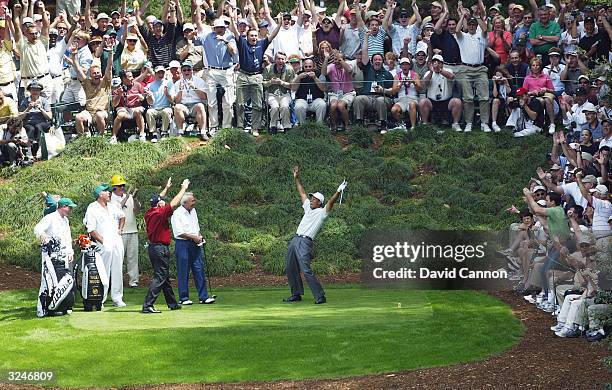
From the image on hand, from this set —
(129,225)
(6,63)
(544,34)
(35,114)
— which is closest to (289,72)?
(35,114)

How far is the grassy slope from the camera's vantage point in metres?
24.9

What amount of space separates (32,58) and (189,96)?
3.28 metres

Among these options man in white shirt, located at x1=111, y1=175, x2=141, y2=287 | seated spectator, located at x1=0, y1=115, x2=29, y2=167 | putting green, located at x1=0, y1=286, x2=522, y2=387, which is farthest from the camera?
seated spectator, located at x1=0, y1=115, x2=29, y2=167

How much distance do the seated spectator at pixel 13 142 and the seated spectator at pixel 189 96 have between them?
10.2 ft

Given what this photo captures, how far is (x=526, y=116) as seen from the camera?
92.3 feet

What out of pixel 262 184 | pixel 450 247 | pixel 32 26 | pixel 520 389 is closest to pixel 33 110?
pixel 32 26

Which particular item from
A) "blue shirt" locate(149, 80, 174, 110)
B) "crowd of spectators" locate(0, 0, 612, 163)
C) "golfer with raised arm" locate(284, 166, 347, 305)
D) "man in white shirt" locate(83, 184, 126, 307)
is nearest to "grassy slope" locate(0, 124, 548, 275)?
"crowd of spectators" locate(0, 0, 612, 163)

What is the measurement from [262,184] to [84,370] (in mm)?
10357

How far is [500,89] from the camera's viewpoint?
28.0 meters

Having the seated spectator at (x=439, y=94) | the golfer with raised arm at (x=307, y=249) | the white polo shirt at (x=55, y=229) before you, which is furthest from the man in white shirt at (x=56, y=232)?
the seated spectator at (x=439, y=94)

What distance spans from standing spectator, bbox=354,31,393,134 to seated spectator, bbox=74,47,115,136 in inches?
200

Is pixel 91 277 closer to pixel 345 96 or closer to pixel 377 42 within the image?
pixel 345 96

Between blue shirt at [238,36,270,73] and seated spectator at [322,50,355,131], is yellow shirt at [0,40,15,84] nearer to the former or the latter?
blue shirt at [238,36,270,73]

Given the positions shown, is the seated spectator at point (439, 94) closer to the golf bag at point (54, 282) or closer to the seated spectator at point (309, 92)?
the seated spectator at point (309, 92)
